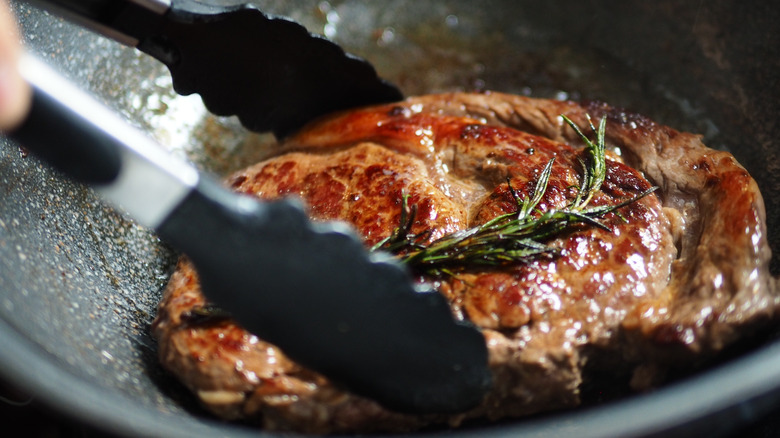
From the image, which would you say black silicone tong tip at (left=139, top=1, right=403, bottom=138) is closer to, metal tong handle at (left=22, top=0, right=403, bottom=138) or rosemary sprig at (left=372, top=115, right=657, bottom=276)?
metal tong handle at (left=22, top=0, right=403, bottom=138)

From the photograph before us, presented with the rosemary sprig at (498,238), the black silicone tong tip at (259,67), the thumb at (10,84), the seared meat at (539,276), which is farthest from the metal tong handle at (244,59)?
the rosemary sprig at (498,238)

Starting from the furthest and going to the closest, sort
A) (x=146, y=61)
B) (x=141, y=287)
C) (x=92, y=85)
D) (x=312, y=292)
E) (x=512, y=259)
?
(x=146, y=61)
(x=92, y=85)
(x=141, y=287)
(x=512, y=259)
(x=312, y=292)

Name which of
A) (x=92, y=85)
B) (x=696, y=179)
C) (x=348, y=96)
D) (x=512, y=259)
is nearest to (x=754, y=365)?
(x=512, y=259)

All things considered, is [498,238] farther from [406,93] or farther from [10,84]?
[406,93]

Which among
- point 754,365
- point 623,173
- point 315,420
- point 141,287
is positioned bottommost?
point 315,420

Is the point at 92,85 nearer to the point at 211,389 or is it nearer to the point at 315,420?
the point at 211,389

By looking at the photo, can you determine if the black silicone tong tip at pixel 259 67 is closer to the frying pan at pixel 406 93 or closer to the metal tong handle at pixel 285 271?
the frying pan at pixel 406 93
